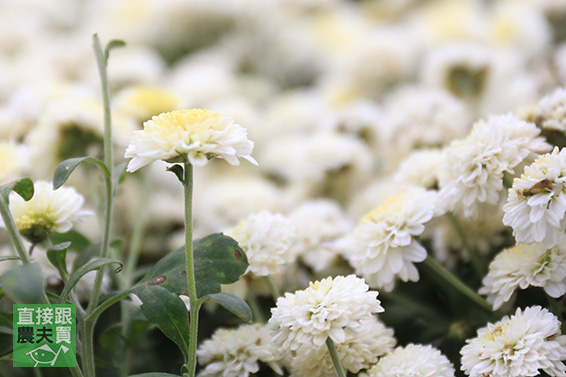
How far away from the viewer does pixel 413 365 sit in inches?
20.4

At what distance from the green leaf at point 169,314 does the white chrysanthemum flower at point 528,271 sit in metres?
0.30

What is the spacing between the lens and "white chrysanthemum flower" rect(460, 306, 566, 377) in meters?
0.48

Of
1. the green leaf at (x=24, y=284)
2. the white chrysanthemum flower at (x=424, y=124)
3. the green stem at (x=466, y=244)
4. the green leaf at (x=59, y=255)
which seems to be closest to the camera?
the green leaf at (x=24, y=284)

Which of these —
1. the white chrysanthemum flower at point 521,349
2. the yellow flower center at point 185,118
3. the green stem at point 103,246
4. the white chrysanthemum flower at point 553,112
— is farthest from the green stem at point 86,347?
the white chrysanthemum flower at point 553,112

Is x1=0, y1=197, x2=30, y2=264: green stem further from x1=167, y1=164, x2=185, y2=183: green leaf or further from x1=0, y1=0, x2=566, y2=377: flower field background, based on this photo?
x1=167, y1=164, x2=185, y2=183: green leaf

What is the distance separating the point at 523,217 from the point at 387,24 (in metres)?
1.35

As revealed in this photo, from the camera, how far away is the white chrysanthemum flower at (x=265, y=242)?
0.59 m

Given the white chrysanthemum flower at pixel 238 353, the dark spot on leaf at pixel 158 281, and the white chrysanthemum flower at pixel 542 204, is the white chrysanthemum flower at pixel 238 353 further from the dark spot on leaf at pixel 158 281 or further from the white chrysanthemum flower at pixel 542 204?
the white chrysanthemum flower at pixel 542 204

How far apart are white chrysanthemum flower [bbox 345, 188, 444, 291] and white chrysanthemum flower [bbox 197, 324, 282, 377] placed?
0.13m

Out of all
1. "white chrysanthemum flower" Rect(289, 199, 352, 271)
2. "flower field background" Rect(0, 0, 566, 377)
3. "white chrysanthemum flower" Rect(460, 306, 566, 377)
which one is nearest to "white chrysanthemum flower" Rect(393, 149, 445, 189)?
"flower field background" Rect(0, 0, 566, 377)

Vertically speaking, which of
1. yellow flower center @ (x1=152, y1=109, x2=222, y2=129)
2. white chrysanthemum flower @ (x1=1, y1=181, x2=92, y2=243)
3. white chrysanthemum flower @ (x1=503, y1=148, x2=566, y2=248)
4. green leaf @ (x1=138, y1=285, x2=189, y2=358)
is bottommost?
green leaf @ (x1=138, y1=285, x2=189, y2=358)

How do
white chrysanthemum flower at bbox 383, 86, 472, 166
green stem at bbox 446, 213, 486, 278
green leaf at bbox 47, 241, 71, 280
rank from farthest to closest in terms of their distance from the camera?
white chrysanthemum flower at bbox 383, 86, 472, 166 → green stem at bbox 446, 213, 486, 278 → green leaf at bbox 47, 241, 71, 280

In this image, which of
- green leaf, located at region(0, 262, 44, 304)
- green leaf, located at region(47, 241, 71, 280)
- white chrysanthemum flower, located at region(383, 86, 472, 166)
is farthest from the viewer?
white chrysanthemum flower, located at region(383, 86, 472, 166)

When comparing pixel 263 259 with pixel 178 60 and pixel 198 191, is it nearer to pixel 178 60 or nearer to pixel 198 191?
pixel 198 191
